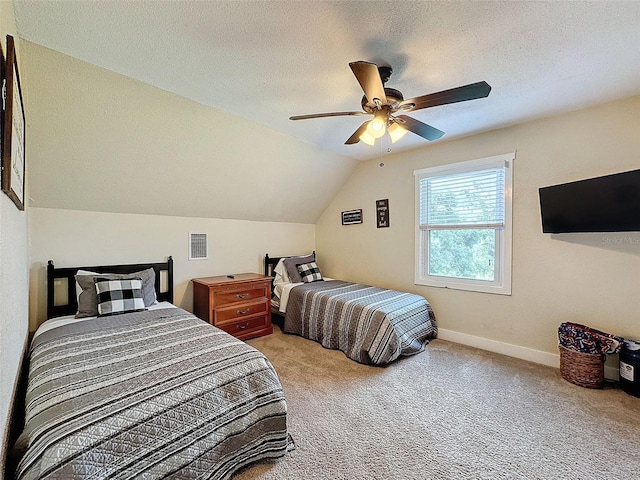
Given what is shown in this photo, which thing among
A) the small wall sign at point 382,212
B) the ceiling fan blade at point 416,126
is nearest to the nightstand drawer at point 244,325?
the small wall sign at point 382,212

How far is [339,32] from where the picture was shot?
62.8 inches

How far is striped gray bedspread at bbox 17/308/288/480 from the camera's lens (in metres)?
1.13

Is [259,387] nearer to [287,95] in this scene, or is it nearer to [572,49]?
[287,95]

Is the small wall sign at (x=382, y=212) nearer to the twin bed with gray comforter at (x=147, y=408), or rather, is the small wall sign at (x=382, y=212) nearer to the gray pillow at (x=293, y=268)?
the gray pillow at (x=293, y=268)

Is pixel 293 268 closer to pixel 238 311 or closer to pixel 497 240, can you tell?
pixel 238 311

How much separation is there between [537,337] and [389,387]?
165 centimetres

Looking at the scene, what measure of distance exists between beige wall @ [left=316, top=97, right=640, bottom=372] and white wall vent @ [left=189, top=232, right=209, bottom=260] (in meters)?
2.47

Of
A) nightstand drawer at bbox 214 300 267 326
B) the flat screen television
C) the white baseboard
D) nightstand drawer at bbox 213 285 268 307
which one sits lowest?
the white baseboard

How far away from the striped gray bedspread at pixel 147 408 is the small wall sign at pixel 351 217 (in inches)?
113

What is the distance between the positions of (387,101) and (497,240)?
2.11 m

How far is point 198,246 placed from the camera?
3.67 m

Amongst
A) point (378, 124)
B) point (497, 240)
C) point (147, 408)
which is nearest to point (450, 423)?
point (147, 408)

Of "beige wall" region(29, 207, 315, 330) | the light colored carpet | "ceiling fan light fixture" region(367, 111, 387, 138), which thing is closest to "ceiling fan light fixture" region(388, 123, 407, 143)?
"ceiling fan light fixture" region(367, 111, 387, 138)

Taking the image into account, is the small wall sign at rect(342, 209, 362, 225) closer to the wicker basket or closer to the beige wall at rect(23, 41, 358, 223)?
the beige wall at rect(23, 41, 358, 223)
